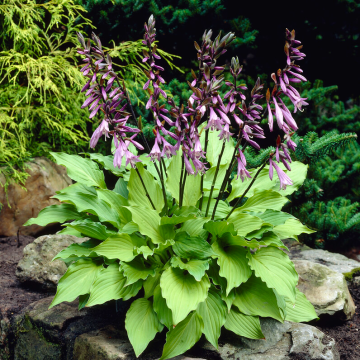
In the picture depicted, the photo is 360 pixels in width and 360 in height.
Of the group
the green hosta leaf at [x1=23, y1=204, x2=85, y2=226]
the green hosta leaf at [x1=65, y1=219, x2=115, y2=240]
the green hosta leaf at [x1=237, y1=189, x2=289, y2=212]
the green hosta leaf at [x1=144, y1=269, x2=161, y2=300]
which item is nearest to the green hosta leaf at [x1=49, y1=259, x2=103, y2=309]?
the green hosta leaf at [x1=65, y1=219, x2=115, y2=240]

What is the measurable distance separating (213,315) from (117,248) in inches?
27.7

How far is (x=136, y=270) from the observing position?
217 cm

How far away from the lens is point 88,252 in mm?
2352

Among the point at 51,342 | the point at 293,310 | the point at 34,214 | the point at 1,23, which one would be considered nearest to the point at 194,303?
the point at 293,310

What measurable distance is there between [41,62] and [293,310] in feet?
11.7

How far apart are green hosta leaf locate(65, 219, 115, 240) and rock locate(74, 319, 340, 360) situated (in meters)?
0.61

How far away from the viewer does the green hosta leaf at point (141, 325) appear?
196cm

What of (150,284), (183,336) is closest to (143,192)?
(150,284)

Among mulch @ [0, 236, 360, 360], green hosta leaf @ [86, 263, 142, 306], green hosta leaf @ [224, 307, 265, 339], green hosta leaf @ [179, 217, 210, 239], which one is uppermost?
green hosta leaf @ [179, 217, 210, 239]

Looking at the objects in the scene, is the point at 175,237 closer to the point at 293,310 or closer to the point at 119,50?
the point at 293,310

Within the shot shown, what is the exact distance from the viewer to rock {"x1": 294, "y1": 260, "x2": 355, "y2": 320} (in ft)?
8.48

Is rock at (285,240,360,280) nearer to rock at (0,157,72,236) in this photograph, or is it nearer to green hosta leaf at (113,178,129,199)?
green hosta leaf at (113,178,129,199)

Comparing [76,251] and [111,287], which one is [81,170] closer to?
[76,251]

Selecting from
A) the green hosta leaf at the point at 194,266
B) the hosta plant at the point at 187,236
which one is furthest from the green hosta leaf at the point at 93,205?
the green hosta leaf at the point at 194,266
